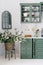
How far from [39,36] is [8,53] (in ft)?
4.64

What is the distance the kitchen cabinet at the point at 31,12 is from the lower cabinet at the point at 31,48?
3.06ft

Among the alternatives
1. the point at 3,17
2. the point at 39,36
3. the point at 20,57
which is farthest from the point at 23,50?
the point at 3,17

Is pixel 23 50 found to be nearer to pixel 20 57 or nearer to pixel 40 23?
pixel 20 57

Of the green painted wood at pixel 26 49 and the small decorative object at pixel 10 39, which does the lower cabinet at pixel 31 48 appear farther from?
the small decorative object at pixel 10 39

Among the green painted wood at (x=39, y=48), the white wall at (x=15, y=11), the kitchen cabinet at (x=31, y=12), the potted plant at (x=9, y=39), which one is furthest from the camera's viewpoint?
the white wall at (x=15, y=11)

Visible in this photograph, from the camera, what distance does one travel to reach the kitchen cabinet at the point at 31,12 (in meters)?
7.66

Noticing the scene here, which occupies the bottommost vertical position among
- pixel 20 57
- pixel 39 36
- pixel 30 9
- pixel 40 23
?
pixel 20 57

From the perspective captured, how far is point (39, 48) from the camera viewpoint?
23.5 ft

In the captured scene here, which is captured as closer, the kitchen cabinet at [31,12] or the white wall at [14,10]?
the kitchen cabinet at [31,12]

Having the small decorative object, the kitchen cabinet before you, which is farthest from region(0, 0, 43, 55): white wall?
the small decorative object

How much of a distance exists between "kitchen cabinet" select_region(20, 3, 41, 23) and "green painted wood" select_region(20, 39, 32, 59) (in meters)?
0.96

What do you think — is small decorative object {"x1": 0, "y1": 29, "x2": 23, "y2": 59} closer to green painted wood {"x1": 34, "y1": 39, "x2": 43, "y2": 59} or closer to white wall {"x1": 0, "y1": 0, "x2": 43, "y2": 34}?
green painted wood {"x1": 34, "y1": 39, "x2": 43, "y2": 59}

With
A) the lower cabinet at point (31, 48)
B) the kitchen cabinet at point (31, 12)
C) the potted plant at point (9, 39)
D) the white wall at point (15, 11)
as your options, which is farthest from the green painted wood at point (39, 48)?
the kitchen cabinet at point (31, 12)

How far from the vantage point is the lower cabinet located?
282 inches
